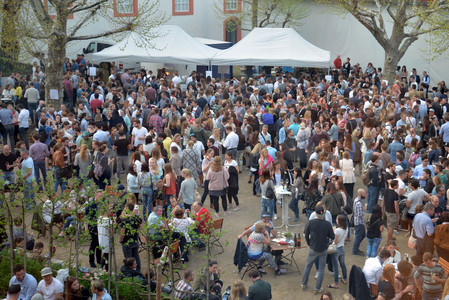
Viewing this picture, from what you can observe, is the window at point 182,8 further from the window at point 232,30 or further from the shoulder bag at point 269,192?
the shoulder bag at point 269,192

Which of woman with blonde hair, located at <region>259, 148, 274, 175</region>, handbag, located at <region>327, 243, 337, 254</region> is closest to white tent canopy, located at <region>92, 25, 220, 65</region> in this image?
woman with blonde hair, located at <region>259, 148, 274, 175</region>

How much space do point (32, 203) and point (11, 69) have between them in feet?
74.0

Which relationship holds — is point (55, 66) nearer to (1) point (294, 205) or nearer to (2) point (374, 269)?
(1) point (294, 205)

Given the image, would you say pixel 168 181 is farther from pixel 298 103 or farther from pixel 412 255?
pixel 298 103

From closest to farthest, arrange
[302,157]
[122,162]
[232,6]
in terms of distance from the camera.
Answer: [122,162] < [302,157] < [232,6]

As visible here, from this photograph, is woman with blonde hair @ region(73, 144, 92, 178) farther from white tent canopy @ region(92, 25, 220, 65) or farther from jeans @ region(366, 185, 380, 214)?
white tent canopy @ region(92, 25, 220, 65)

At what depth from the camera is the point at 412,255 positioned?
11.7 meters

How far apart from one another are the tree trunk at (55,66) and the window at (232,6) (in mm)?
17929

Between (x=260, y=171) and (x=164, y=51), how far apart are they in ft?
48.1

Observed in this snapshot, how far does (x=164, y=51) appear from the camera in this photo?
88.1 ft

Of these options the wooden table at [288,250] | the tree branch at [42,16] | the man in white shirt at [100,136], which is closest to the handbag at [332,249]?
the wooden table at [288,250]

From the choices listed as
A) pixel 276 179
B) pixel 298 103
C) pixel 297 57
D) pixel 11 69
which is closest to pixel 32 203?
pixel 276 179

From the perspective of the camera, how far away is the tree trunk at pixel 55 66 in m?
20.5

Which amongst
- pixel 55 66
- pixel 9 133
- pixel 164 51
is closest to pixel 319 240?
pixel 9 133
